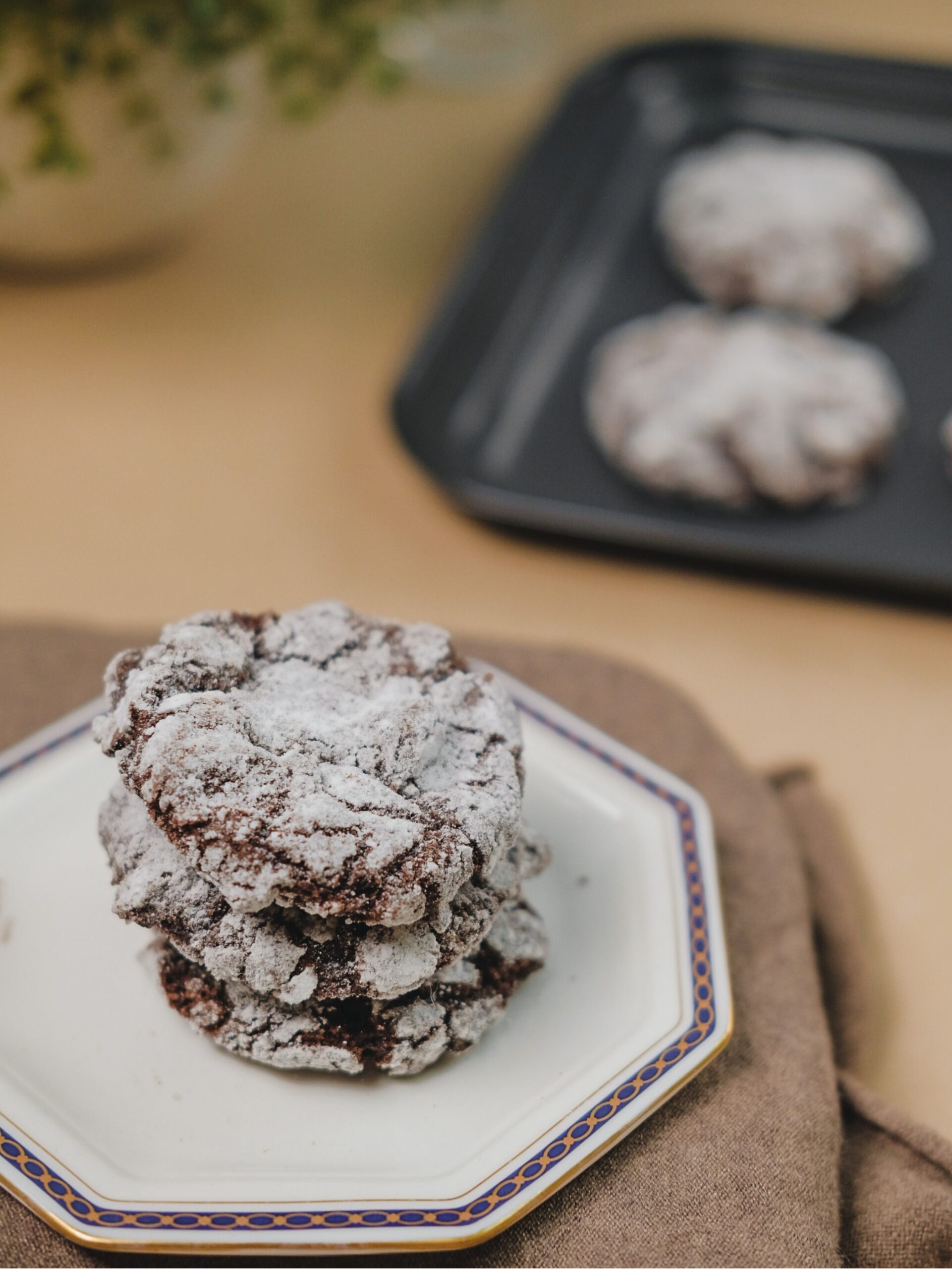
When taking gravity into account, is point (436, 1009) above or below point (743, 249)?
above

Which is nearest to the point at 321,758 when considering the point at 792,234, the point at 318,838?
the point at 318,838

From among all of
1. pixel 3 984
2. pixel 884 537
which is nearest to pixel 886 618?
pixel 884 537

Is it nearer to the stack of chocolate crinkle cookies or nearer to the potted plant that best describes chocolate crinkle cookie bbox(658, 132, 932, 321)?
the potted plant

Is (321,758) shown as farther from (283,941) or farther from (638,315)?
(638,315)

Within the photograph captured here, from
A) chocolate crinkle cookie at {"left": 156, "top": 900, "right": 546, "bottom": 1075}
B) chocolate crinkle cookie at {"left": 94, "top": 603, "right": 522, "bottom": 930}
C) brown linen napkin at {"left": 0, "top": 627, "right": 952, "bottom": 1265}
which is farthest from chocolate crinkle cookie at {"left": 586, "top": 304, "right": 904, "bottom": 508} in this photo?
chocolate crinkle cookie at {"left": 156, "top": 900, "right": 546, "bottom": 1075}

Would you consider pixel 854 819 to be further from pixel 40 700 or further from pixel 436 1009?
pixel 40 700
